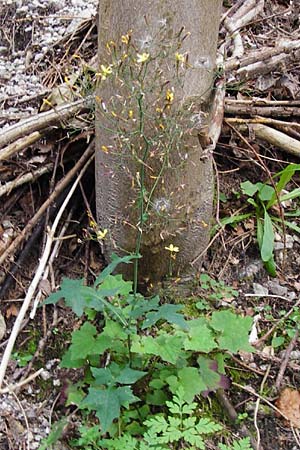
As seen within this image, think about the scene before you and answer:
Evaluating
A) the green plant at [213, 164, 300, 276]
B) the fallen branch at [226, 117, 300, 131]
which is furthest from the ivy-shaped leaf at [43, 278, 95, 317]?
the fallen branch at [226, 117, 300, 131]

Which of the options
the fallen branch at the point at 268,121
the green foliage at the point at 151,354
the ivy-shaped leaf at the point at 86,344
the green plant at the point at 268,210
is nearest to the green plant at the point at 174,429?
the green foliage at the point at 151,354

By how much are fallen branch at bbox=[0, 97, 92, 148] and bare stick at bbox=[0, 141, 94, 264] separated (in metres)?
0.15

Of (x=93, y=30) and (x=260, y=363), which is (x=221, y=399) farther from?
(x=93, y=30)

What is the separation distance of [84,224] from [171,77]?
27.6 inches

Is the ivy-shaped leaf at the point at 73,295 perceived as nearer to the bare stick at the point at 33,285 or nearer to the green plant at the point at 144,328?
the green plant at the point at 144,328

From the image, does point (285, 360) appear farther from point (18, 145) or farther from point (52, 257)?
point (18, 145)

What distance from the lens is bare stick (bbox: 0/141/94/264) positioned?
203cm

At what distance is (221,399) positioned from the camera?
1.79 m

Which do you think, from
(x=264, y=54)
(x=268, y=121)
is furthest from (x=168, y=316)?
(x=264, y=54)

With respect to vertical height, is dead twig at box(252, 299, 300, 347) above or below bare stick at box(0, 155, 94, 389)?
below

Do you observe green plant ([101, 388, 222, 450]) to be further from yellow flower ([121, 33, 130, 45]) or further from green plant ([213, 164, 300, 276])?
yellow flower ([121, 33, 130, 45])

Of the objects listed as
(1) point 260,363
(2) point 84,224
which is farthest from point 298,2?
(1) point 260,363

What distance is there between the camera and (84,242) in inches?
83.6

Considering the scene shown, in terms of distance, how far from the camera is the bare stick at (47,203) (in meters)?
2.03
